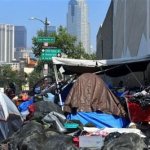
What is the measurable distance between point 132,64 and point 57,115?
405 cm

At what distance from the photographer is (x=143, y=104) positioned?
11.7m

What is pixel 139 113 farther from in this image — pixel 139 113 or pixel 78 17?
pixel 78 17

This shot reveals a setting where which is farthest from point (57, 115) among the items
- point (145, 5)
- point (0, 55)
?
point (0, 55)

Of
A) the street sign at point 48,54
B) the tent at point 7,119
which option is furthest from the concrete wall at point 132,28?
the tent at point 7,119

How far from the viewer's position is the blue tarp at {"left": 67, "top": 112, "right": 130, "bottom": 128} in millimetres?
11969

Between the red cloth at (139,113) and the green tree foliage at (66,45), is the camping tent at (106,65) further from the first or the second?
the green tree foliage at (66,45)

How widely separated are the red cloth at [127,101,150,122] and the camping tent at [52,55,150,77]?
7.60ft

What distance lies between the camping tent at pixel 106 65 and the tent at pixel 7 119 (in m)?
2.76

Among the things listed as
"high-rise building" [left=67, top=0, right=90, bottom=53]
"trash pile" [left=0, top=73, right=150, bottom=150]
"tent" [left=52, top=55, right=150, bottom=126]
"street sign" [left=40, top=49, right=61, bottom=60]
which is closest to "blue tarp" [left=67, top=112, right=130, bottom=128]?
"trash pile" [left=0, top=73, right=150, bottom=150]

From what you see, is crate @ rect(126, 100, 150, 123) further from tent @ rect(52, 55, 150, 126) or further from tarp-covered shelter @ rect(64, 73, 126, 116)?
tent @ rect(52, 55, 150, 126)

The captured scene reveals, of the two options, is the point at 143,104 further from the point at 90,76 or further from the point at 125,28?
the point at 125,28

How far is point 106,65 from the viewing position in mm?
14000

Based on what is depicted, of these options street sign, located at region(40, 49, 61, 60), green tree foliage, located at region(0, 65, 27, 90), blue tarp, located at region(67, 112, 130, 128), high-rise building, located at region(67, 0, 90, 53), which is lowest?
green tree foliage, located at region(0, 65, 27, 90)

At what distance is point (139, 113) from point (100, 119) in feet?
2.99
